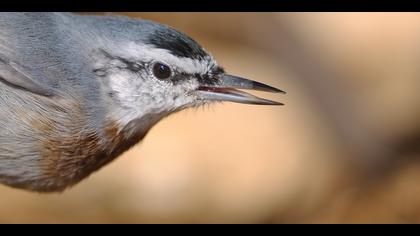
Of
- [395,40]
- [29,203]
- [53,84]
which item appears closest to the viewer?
[53,84]

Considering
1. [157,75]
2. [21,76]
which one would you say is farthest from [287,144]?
[21,76]

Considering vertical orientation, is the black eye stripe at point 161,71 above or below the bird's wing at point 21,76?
above

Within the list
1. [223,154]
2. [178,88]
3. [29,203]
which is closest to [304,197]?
[223,154]

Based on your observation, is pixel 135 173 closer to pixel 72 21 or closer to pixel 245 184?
pixel 245 184

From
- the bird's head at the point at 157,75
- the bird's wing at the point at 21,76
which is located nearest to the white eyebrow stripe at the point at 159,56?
the bird's head at the point at 157,75

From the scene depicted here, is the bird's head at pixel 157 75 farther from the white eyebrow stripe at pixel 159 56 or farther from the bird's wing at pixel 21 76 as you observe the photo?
the bird's wing at pixel 21 76

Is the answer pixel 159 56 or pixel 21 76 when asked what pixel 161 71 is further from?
pixel 21 76

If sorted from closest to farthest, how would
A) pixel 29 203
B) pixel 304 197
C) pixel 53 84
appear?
1. pixel 53 84
2. pixel 29 203
3. pixel 304 197
